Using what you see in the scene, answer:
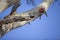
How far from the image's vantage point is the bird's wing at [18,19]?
1.46 metres

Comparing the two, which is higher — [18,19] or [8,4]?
[8,4]

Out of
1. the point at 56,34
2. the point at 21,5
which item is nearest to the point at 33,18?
the point at 21,5

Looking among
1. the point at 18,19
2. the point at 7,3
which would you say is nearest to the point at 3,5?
the point at 7,3

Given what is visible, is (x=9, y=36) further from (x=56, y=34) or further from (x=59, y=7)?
(x=59, y=7)

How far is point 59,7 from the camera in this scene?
4.80ft

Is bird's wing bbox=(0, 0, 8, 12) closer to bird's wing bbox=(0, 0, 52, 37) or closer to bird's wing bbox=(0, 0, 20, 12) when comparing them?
bird's wing bbox=(0, 0, 20, 12)

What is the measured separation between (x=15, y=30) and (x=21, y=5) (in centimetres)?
30

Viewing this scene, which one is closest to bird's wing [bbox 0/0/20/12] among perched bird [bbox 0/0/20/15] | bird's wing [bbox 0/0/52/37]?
perched bird [bbox 0/0/20/15]

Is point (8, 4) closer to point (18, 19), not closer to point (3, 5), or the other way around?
point (3, 5)

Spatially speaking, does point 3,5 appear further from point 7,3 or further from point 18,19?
point 18,19

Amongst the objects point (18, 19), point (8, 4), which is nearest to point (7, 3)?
point (8, 4)

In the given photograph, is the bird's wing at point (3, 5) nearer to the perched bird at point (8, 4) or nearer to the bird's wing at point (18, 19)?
the perched bird at point (8, 4)

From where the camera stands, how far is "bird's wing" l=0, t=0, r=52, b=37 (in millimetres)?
1456

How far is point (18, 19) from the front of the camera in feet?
4.83
